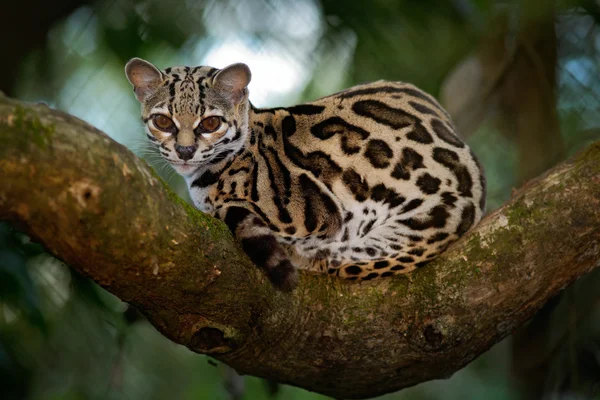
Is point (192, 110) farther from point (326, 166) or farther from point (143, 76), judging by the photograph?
point (326, 166)

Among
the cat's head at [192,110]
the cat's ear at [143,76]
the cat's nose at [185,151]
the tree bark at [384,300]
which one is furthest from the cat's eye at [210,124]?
the tree bark at [384,300]

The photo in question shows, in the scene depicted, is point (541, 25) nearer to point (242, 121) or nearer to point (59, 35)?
point (242, 121)

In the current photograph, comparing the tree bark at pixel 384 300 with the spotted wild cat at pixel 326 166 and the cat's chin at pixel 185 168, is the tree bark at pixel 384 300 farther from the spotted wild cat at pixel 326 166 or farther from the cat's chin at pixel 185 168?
the cat's chin at pixel 185 168

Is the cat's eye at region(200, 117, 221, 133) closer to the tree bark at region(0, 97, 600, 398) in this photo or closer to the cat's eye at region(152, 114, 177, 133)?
the cat's eye at region(152, 114, 177, 133)

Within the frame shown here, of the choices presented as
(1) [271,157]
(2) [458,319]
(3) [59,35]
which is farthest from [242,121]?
(3) [59,35]

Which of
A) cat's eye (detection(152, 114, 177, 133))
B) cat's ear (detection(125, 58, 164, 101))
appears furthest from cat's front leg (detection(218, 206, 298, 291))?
cat's ear (detection(125, 58, 164, 101))
